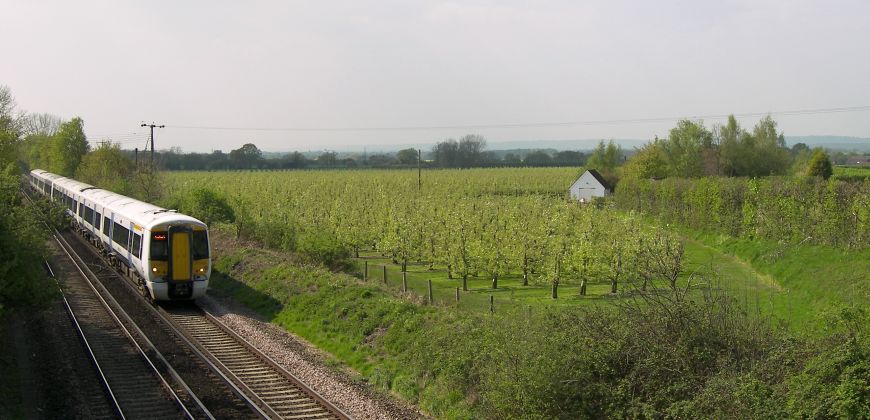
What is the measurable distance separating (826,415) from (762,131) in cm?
6687

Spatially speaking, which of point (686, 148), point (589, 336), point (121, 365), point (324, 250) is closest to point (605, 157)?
point (686, 148)

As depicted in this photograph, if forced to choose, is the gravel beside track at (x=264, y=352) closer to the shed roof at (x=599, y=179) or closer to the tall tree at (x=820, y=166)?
the shed roof at (x=599, y=179)

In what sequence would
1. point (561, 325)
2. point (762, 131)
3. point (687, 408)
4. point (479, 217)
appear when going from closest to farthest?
point (687, 408)
point (561, 325)
point (479, 217)
point (762, 131)

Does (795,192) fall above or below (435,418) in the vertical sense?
above

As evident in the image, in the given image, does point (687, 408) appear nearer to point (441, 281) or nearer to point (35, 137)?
point (441, 281)

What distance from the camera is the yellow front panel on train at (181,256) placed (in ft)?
69.2

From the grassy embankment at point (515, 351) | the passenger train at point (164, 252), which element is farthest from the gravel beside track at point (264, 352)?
the passenger train at point (164, 252)

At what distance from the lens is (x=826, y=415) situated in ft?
28.6

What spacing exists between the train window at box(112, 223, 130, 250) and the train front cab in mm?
3328

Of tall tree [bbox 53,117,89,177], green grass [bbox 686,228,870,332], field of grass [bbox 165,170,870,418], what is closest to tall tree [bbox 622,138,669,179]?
green grass [bbox 686,228,870,332]

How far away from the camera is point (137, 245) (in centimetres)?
2234

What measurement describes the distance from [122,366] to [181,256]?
19.1ft

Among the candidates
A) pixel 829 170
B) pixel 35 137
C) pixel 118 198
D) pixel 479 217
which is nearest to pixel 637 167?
pixel 829 170

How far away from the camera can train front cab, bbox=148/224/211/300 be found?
21.0 meters
